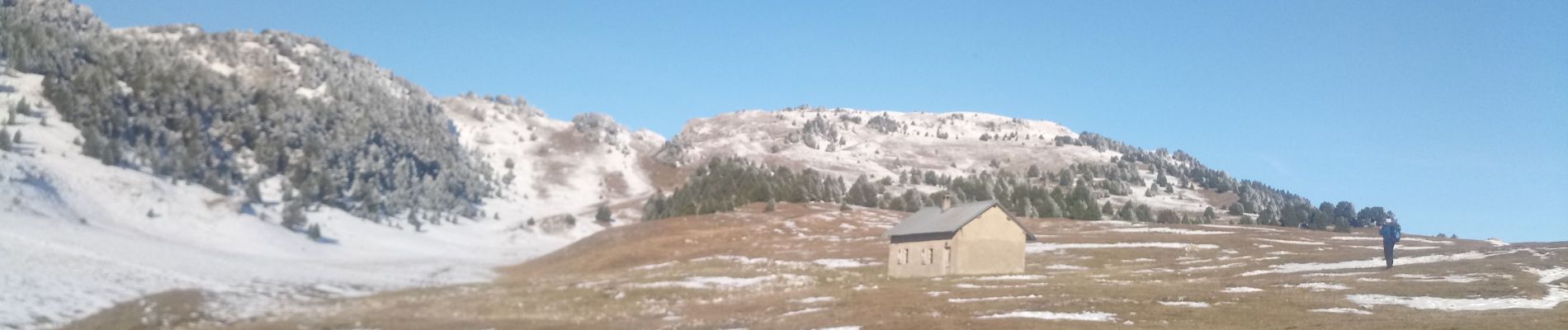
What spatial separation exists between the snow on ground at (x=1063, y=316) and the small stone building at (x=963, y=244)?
924 inches

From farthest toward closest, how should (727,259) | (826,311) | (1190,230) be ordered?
(1190,230)
(727,259)
(826,311)

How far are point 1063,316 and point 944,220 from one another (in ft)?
92.2

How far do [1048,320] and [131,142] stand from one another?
3135 inches

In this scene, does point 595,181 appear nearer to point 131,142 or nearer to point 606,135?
point 606,135

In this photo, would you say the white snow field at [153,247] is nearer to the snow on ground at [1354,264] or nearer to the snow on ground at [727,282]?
the snow on ground at [727,282]

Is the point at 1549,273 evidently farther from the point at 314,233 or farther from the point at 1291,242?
the point at 314,233

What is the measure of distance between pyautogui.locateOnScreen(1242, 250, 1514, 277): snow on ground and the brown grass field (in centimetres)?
117

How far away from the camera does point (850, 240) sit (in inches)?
3305

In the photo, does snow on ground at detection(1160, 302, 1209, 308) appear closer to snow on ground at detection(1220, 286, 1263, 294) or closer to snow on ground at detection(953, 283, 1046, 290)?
snow on ground at detection(1220, 286, 1263, 294)

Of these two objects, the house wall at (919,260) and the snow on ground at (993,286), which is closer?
the snow on ground at (993,286)

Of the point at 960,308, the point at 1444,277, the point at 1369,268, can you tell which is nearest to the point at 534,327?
the point at 960,308

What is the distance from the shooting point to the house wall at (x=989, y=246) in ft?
179

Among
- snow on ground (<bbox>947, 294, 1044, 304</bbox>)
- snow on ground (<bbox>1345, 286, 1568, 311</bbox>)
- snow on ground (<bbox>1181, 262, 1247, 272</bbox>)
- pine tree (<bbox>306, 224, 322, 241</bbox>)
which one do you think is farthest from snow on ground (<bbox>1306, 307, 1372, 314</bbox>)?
pine tree (<bbox>306, 224, 322, 241</bbox>)

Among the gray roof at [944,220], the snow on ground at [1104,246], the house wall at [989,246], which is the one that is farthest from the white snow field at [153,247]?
the snow on ground at [1104,246]
